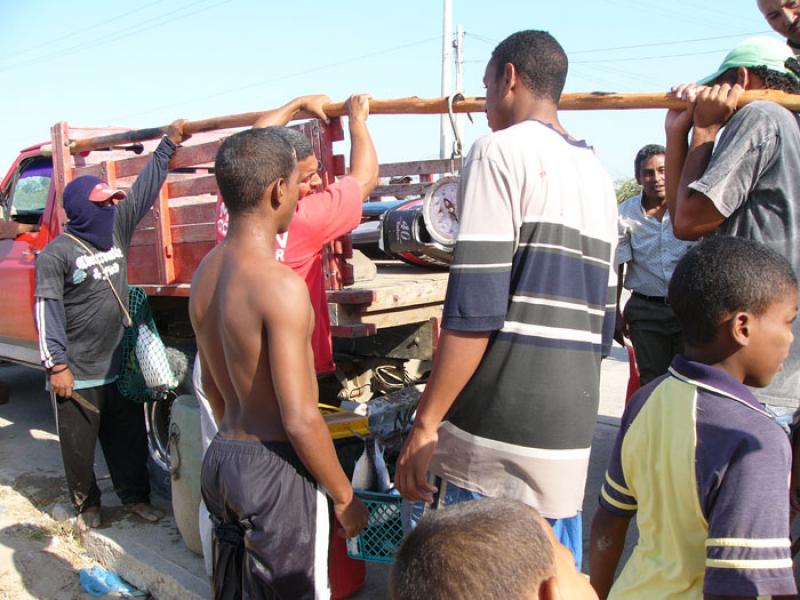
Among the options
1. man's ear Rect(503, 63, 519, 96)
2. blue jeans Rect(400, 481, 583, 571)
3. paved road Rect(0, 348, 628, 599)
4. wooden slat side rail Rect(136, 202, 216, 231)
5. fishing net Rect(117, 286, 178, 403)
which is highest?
man's ear Rect(503, 63, 519, 96)

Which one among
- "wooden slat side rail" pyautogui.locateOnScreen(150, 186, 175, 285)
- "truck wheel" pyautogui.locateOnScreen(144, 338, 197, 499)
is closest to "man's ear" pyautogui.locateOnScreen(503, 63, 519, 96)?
"wooden slat side rail" pyautogui.locateOnScreen(150, 186, 175, 285)

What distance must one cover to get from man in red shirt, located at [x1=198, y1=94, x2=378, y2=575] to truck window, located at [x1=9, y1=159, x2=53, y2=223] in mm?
3806

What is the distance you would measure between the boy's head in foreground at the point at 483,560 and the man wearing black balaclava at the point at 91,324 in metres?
3.35

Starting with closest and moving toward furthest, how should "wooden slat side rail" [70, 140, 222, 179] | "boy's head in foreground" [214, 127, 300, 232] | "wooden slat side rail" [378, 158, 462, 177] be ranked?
"boy's head in foreground" [214, 127, 300, 232]
"wooden slat side rail" [70, 140, 222, 179]
"wooden slat side rail" [378, 158, 462, 177]

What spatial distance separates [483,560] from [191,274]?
11.4ft

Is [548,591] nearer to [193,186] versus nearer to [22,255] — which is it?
[193,186]

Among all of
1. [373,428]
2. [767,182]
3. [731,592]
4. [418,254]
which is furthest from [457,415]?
[418,254]

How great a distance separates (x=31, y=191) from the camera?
20.3 ft

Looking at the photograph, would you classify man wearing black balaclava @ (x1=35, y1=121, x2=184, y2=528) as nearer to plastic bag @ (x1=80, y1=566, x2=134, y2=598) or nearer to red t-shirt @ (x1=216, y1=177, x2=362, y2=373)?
plastic bag @ (x1=80, y1=566, x2=134, y2=598)

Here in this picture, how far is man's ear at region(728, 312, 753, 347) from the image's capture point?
5.37 feet

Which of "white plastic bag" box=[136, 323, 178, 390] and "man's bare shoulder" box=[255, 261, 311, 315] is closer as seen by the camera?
"man's bare shoulder" box=[255, 261, 311, 315]

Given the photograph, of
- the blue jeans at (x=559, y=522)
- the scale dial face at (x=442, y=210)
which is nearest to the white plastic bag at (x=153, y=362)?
the scale dial face at (x=442, y=210)

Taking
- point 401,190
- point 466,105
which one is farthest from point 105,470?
point 466,105

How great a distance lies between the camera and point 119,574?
3885 mm
